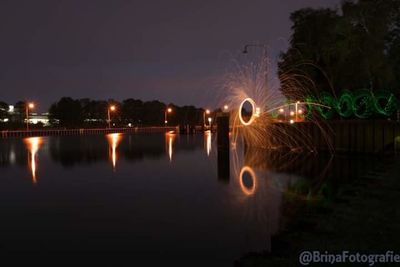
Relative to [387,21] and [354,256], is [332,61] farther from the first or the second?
[354,256]

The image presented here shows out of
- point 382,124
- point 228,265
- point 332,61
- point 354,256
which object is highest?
point 332,61

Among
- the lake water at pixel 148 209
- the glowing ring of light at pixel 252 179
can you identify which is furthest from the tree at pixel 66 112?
the glowing ring of light at pixel 252 179

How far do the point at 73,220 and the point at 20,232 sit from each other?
1.36 m

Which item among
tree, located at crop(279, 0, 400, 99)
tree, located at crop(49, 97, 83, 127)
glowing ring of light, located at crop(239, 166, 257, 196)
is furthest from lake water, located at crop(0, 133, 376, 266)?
tree, located at crop(49, 97, 83, 127)

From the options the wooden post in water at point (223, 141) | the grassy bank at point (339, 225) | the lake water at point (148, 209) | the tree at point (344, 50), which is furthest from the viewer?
the tree at point (344, 50)

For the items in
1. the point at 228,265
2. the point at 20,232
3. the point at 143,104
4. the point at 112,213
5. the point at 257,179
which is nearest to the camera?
the point at 228,265

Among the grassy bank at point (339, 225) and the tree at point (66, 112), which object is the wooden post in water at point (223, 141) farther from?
the tree at point (66, 112)

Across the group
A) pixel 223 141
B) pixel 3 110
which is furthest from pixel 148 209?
pixel 3 110

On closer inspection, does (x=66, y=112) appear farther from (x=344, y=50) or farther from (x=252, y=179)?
(x=252, y=179)

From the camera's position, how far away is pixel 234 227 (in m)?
8.83

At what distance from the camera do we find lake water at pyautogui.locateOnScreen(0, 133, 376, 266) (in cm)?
743

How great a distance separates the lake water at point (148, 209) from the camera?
7.43 metres

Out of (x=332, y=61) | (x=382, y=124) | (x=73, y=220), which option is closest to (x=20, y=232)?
(x=73, y=220)

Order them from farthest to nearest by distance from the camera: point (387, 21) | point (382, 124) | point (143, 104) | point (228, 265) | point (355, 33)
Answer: point (143, 104) → point (355, 33) → point (387, 21) → point (382, 124) → point (228, 265)
